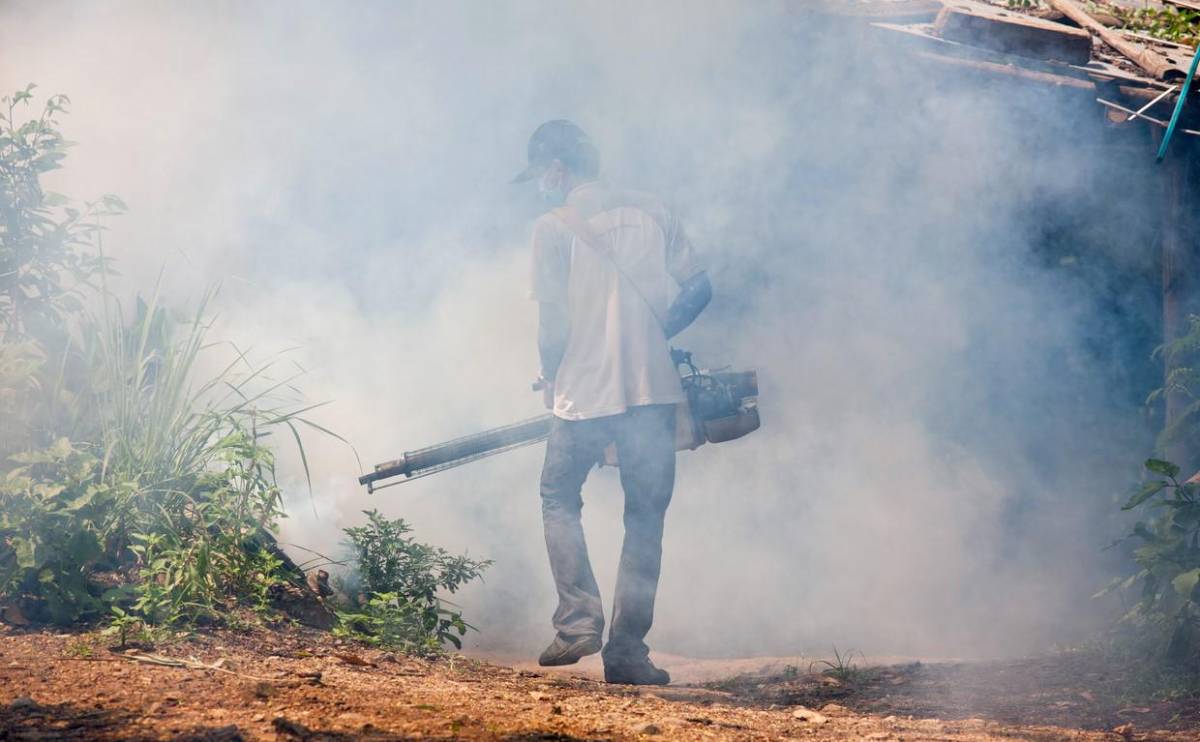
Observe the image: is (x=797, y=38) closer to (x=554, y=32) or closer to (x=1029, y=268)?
(x=554, y=32)

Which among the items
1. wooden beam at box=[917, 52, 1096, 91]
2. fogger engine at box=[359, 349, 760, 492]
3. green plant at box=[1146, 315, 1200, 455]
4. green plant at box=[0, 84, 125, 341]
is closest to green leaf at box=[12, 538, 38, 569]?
green plant at box=[0, 84, 125, 341]

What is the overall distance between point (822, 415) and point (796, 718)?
3595mm

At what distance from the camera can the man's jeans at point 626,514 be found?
421 centimetres

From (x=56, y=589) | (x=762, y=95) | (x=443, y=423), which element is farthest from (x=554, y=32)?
(x=56, y=589)

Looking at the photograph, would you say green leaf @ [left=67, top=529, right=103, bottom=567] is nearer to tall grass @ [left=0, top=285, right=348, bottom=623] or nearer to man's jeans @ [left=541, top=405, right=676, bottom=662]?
tall grass @ [left=0, top=285, right=348, bottom=623]

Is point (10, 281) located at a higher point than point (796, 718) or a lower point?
higher

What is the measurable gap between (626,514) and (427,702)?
1.52 metres

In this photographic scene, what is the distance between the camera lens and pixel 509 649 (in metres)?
6.09

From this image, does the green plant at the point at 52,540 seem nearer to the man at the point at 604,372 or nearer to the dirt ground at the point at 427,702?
the dirt ground at the point at 427,702

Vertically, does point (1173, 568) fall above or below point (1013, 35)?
below

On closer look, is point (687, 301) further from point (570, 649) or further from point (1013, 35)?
point (1013, 35)

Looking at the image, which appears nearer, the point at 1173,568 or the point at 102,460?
the point at 102,460

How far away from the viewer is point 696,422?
444cm

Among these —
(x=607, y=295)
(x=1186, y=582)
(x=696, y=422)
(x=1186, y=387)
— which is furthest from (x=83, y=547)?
(x=1186, y=387)
